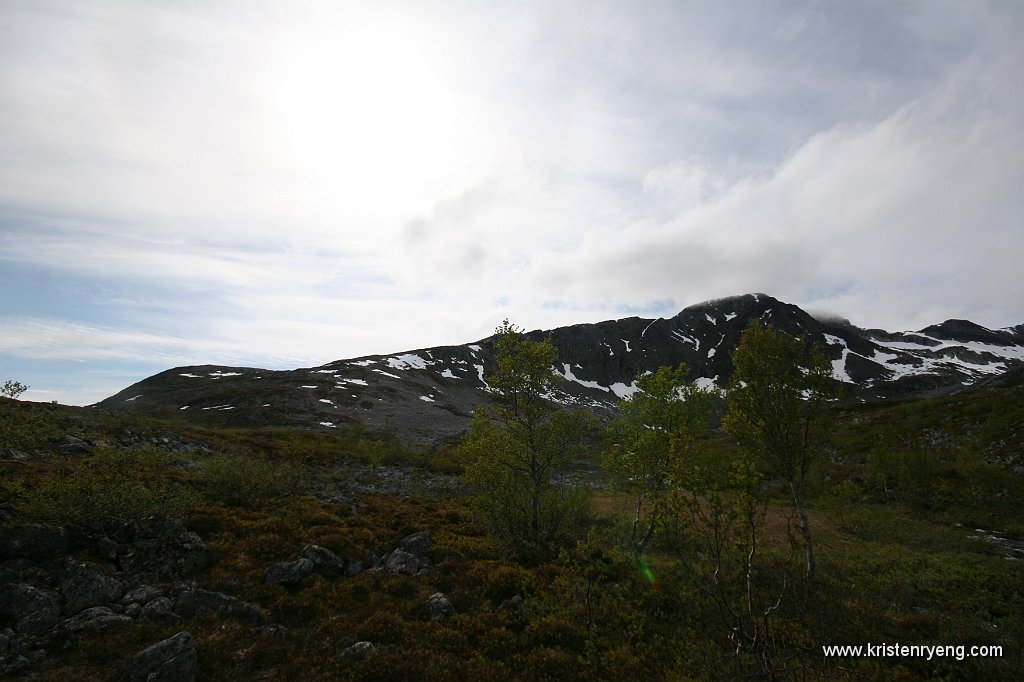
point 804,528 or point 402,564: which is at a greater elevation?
point 804,528

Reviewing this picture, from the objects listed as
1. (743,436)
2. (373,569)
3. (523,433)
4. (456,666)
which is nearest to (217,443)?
(373,569)

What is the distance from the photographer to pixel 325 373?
138000 mm

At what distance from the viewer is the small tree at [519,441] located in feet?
65.1

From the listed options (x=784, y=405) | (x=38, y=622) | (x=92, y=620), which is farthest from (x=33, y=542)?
(x=784, y=405)

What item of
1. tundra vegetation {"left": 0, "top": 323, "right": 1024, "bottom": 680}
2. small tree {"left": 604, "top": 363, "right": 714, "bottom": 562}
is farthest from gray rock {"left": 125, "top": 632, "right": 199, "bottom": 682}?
small tree {"left": 604, "top": 363, "right": 714, "bottom": 562}

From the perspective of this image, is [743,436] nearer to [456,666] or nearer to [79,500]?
[456,666]

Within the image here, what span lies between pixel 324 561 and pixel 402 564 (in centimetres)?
319

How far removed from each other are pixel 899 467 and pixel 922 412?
43508 millimetres

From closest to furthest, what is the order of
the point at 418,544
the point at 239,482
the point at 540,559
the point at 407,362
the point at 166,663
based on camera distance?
the point at 166,663, the point at 540,559, the point at 418,544, the point at 239,482, the point at 407,362

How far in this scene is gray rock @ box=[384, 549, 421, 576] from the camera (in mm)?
17438

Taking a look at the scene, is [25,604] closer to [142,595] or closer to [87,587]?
[87,587]

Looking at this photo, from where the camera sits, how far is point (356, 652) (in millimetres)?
11586

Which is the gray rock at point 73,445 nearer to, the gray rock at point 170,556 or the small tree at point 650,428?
the gray rock at point 170,556

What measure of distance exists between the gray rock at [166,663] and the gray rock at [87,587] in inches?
154
